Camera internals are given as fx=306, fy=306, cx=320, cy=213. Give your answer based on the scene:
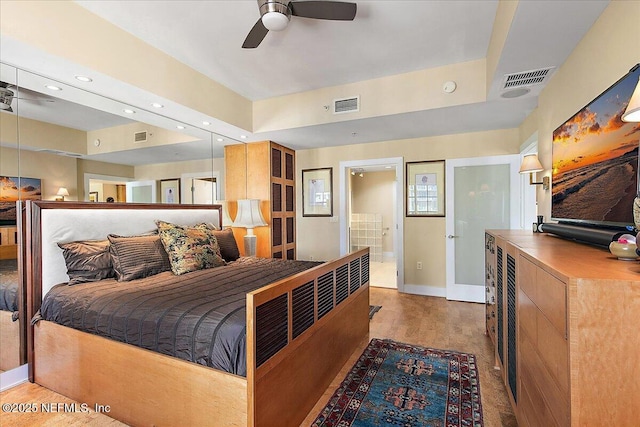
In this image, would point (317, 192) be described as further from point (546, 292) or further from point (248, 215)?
point (546, 292)

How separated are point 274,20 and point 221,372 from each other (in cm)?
209

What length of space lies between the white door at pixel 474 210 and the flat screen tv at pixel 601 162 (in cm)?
196

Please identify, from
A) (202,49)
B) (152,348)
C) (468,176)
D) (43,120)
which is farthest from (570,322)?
(468,176)

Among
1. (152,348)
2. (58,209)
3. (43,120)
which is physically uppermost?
(43,120)

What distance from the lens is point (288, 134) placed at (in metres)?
4.12

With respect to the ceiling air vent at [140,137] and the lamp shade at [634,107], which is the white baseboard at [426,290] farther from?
the ceiling air vent at [140,137]

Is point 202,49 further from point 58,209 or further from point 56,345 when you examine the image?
point 56,345

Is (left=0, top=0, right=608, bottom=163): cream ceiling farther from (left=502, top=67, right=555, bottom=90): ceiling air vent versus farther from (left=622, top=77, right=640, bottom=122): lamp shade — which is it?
(left=622, top=77, right=640, bottom=122): lamp shade

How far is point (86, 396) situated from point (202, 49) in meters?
2.78

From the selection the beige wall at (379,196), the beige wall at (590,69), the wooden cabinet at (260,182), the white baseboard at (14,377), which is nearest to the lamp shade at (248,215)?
the wooden cabinet at (260,182)

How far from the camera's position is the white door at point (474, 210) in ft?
13.2

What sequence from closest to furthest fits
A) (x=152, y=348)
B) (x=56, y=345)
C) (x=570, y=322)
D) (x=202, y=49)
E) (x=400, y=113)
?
(x=570, y=322), (x=152, y=348), (x=56, y=345), (x=202, y=49), (x=400, y=113)

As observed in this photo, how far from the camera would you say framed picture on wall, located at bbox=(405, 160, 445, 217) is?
446cm

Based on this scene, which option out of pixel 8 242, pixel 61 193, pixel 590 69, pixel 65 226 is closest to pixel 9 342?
pixel 8 242
